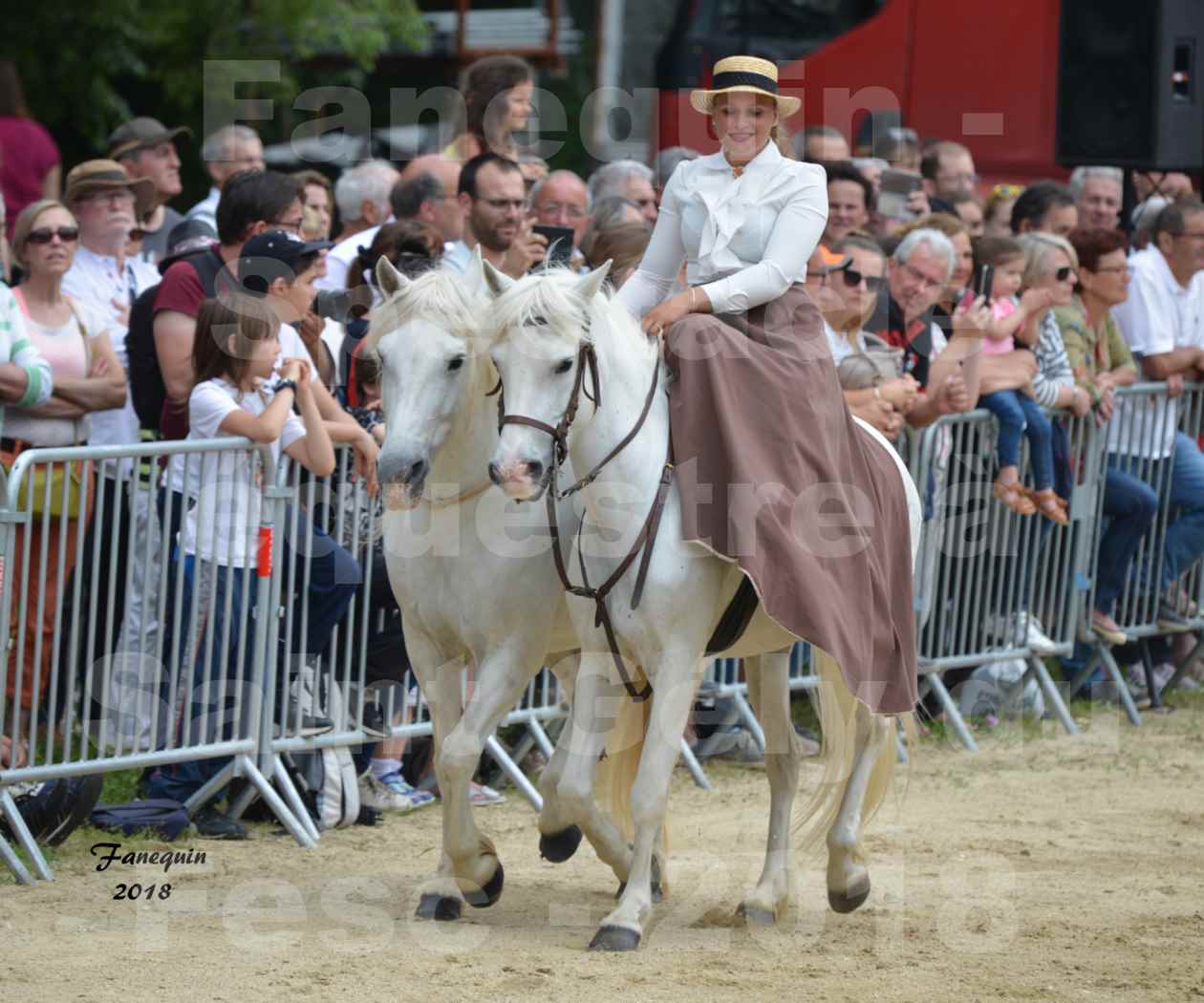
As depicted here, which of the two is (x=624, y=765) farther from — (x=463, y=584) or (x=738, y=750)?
(x=738, y=750)

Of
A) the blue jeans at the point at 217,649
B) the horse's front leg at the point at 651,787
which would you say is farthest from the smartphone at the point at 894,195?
the horse's front leg at the point at 651,787

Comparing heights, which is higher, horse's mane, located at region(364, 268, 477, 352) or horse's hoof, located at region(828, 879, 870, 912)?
horse's mane, located at region(364, 268, 477, 352)

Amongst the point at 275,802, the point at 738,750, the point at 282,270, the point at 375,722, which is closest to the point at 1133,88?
the point at 738,750

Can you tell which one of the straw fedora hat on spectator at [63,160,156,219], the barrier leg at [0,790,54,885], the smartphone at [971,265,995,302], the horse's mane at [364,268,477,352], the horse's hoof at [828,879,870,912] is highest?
the straw fedora hat on spectator at [63,160,156,219]

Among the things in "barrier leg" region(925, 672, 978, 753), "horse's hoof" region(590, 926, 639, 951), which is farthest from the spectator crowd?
"horse's hoof" region(590, 926, 639, 951)

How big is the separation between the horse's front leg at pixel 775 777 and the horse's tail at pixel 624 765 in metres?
0.37

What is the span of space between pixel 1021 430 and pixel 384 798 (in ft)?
11.7

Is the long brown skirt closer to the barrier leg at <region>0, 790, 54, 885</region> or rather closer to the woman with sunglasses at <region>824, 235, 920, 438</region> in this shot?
the woman with sunglasses at <region>824, 235, 920, 438</region>

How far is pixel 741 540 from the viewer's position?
597 cm

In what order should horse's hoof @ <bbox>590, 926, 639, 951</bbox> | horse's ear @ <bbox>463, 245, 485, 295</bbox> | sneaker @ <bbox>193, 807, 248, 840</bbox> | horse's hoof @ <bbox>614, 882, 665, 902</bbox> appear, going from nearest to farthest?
horse's hoof @ <bbox>590, 926, 639, 951</bbox> → horse's ear @ <bbox>463, 245, 485, 295</bbox> → horse's hoof @ <bbox>614, 882, 665, 902</bbox> → sneaker @ <bbox>193, 807, 248, 840</bbox>

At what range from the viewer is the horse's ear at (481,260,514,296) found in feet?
19.4

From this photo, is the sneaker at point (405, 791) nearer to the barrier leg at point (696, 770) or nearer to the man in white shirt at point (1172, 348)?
the barrier leg at point (696, 770)

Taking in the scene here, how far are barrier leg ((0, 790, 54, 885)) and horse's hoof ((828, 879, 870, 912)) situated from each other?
2620 mm

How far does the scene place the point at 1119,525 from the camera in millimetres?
10297
